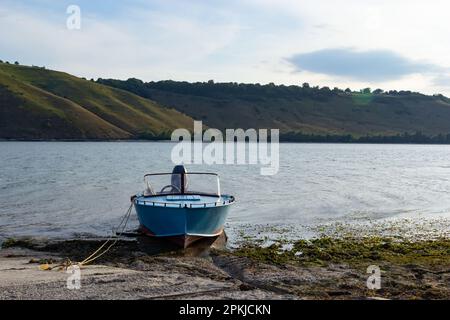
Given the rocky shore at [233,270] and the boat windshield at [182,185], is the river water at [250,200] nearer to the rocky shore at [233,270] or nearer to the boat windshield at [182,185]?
the boat windshield at [182,185]

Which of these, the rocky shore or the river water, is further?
the river water

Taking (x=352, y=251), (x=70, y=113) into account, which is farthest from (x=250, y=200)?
(x=70, y=113)

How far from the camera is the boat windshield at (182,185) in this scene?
2528 centimetres

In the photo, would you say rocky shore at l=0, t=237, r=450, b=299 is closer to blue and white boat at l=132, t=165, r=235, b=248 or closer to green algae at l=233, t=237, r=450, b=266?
green algae at l=233, t=237, r=450, b=266

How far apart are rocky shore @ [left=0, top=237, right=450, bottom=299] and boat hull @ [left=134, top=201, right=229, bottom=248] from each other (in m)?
0.50

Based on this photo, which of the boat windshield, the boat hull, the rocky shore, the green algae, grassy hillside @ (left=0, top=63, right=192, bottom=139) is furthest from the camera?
grassy hillside @ (left=0, top=63, right=192, bottom=139)

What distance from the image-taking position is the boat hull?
2098cm

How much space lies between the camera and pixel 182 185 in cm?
2508

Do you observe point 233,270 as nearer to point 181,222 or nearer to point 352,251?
point 181,222

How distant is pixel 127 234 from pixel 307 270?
416 inches

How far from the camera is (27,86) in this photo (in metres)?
170

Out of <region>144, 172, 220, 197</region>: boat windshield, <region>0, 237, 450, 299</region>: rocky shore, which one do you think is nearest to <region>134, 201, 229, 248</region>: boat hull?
<region>0, 237, 450, 299</region>: rocky shore

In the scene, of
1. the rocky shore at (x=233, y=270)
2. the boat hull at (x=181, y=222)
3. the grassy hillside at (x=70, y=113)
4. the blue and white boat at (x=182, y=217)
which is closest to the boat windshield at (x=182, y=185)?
the blue and white boat at (x=182, y=217)
